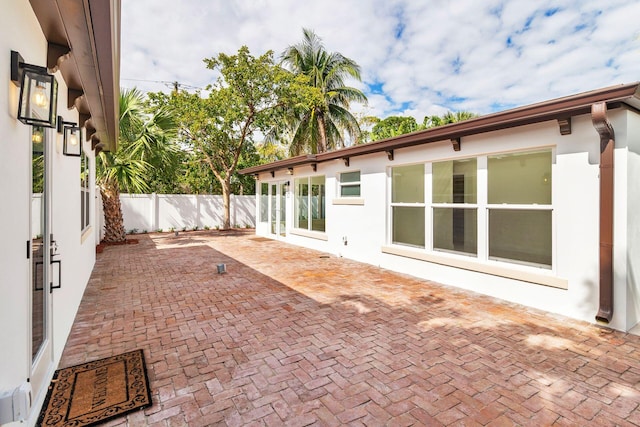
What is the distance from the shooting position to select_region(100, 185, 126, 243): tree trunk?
40.7 feet

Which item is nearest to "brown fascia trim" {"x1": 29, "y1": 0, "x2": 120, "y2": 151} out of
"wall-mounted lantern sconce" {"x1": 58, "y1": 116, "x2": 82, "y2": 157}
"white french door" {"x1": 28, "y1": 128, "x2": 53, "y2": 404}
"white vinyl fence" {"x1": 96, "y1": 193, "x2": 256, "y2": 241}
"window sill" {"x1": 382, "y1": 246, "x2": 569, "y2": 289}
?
"wall-mounted lantern sconce" {"x1": 58, "y1": 116, "x2": 82, "y2": 157}

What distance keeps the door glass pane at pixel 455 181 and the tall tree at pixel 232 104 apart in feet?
38.7

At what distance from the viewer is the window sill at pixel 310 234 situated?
35.8 feet

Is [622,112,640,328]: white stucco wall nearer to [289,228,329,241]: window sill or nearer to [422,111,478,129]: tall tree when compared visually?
[289,228,329,241]: window sill

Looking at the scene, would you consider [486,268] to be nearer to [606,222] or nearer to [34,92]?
[606,222]

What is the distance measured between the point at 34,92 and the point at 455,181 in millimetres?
6559

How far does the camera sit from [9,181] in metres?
2.03

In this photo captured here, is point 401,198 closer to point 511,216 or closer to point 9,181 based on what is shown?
point 511,216

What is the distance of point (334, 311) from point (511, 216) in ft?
11.9

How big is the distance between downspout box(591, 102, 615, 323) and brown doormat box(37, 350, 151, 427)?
5.71m

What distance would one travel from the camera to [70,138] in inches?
165

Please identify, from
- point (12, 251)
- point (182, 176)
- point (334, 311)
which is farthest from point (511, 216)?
point (182, 176)

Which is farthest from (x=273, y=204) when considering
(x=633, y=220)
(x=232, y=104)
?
(x=633, y=220)

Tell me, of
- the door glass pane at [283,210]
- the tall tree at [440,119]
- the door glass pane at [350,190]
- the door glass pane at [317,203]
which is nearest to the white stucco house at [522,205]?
the door glass pane at [350,190]
